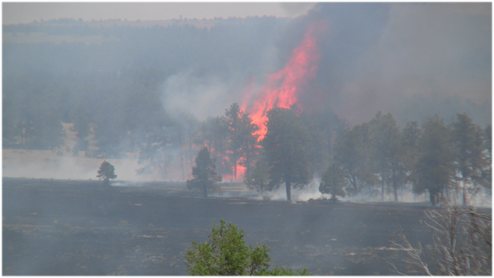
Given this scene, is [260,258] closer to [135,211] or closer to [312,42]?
[135,211]

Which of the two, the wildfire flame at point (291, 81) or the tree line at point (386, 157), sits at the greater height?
the wildfire flame at point (291, 81)

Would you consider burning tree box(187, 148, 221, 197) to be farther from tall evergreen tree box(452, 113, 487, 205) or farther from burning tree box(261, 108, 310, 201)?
tall evergreen tree box(452, 113, 487, 205)

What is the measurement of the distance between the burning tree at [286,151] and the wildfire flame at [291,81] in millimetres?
42671

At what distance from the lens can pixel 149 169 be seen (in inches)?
3701

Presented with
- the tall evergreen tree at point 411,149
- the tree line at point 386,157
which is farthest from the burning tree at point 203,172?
the tall evergreen tree at point 411,149

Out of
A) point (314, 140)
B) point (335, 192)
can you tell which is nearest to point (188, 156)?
point (314, 140)

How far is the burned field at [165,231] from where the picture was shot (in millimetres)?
28938

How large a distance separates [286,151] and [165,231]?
26.2 m

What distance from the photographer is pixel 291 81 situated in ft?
354

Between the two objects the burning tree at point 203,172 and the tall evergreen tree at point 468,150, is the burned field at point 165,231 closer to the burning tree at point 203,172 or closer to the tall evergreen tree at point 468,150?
the burning tree at point 203,172

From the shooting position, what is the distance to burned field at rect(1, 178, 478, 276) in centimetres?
2894

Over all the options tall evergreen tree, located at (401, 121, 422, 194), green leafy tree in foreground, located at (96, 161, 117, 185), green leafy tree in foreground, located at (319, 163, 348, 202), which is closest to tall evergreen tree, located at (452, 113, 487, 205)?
tall evergreen tree, located at (401, 121, 422, 194)

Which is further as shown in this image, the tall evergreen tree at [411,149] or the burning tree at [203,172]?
the burning tree at [203,172]

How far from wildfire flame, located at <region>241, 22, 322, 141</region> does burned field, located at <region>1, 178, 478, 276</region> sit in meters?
52.3
